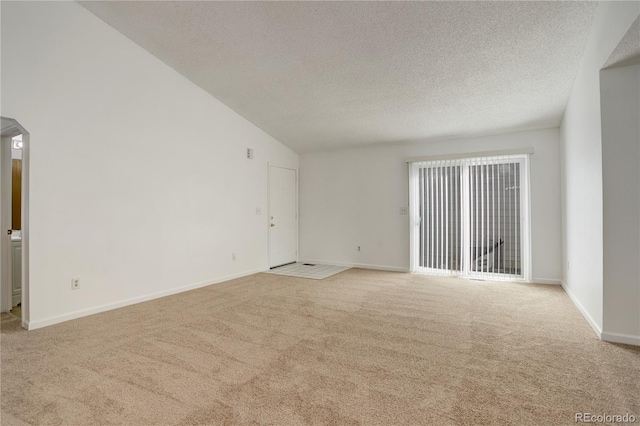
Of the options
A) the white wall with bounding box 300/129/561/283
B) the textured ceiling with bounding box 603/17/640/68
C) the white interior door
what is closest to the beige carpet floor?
the white wall with bounding box 300/129/561/283

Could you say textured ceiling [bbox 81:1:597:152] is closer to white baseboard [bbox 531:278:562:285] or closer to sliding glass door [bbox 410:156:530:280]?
sliding glass door [bbox 410:156:530:280]

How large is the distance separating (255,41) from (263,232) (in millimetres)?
3444

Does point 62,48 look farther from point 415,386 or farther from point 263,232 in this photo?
point 415,386

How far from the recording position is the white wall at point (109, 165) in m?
3.25

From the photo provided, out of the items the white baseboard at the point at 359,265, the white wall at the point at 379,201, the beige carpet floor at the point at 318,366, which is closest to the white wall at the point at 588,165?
the beige carpet floor at the point at 318,366

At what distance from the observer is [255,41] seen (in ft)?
12.3

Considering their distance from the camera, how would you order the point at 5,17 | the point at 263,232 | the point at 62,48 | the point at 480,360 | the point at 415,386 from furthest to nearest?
the point at 263,232 < the point at 62,48 < the point at 5,17 < the point at 480,360 < the point at 415,386

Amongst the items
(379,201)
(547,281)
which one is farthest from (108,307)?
(547,281)

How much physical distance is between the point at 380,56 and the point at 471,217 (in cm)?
317

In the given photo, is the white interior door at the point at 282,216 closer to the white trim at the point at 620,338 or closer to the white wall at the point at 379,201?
the white wall at the point at 379,201

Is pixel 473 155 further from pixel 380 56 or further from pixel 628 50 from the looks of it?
pixel 628 50

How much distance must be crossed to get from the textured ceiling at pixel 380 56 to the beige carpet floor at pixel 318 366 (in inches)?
107

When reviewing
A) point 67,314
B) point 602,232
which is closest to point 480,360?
point 602,232

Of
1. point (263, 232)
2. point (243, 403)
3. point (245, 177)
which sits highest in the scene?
point (245, 177)
